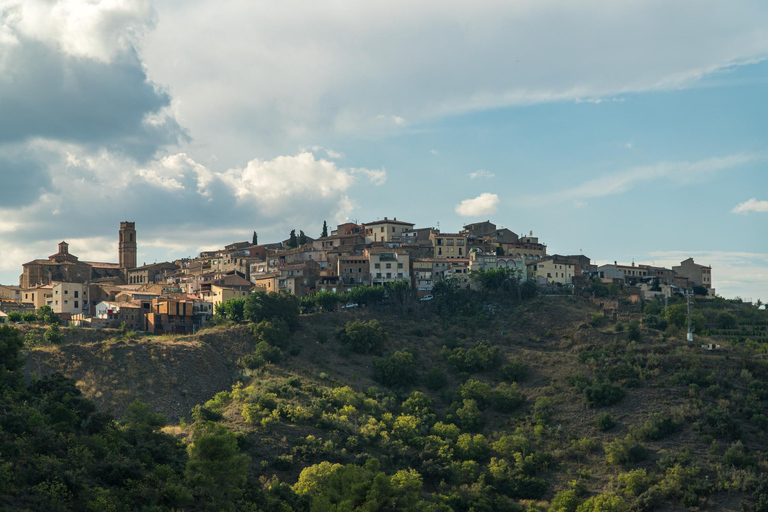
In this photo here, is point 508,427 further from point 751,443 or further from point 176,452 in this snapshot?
point 176,452

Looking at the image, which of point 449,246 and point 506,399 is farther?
point 449,246

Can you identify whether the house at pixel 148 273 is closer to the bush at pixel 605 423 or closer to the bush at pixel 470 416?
the bush at pixel 470 416

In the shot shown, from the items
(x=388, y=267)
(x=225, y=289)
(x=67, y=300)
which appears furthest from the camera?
(x=388, y=267)

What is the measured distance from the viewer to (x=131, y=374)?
5647cm

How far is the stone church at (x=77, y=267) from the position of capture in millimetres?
83625

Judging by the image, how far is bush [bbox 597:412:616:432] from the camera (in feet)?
174

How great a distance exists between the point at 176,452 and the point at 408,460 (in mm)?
15318

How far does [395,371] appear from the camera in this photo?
61.7 metres

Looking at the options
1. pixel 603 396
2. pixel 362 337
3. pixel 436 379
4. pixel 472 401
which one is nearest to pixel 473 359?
pixel 436 379

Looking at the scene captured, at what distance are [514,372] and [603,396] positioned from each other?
7.91m

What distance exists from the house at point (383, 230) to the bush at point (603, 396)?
38.2m

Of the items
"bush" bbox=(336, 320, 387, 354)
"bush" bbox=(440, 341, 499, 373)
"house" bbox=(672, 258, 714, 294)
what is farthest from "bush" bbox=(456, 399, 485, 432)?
"house" bbox=(672, 258, 714, 294)

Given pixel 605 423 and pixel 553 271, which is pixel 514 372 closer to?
pixel 605 423

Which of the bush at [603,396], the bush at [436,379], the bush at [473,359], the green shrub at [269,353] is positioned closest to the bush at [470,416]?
the bush at [436,379]
